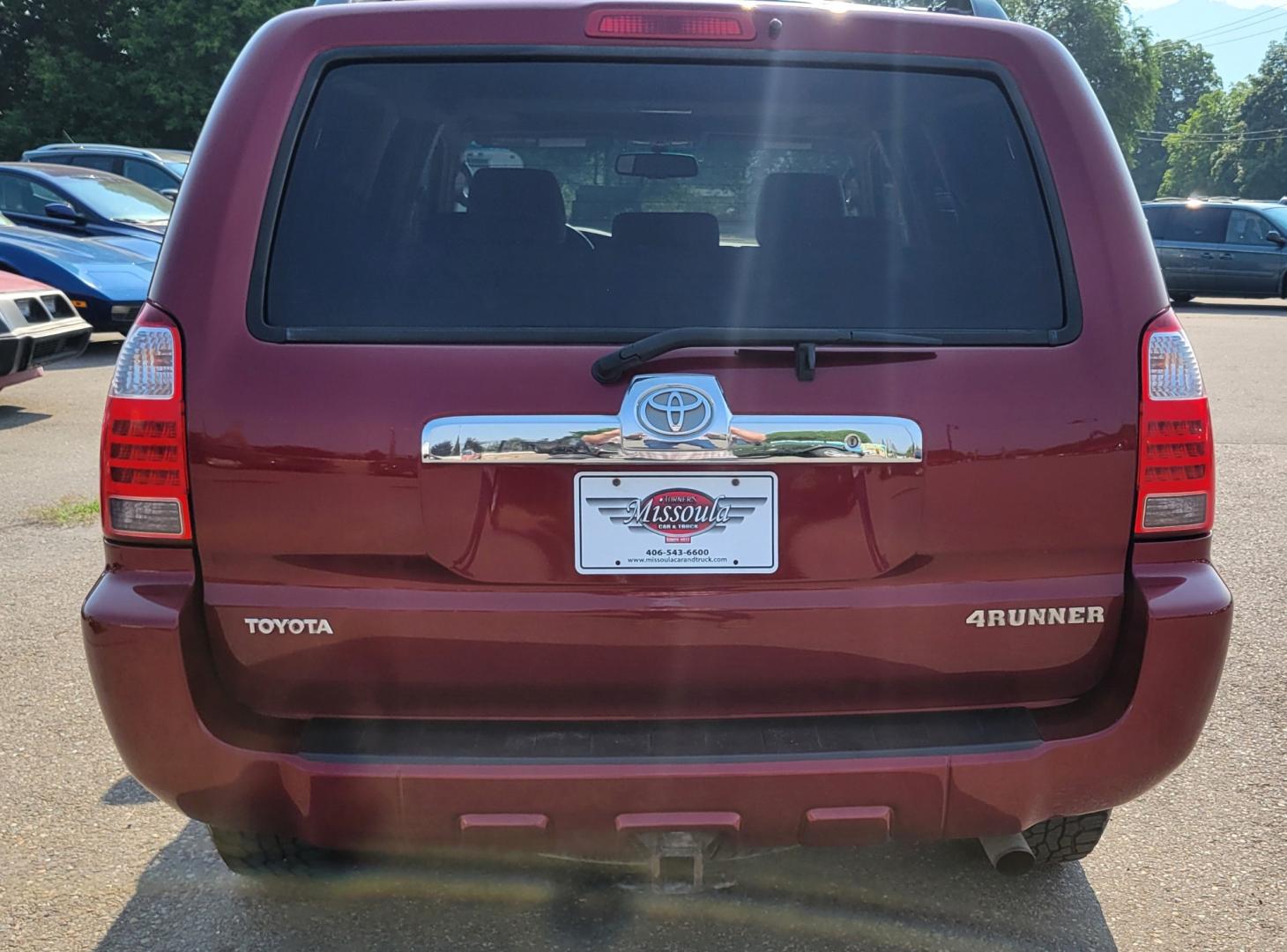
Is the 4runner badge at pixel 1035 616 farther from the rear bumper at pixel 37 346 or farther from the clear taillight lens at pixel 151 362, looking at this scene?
the rear bumper at pixel 37 346

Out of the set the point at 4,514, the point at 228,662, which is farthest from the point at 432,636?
the point at 4,514

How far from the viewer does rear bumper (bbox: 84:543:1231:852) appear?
2.06 metres

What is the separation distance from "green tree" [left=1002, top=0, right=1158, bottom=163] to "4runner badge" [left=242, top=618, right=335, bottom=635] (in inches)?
2933

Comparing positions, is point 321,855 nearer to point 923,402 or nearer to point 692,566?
point 692,566

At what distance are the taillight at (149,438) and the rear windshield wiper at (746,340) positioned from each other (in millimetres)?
728

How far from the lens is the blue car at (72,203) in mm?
11805

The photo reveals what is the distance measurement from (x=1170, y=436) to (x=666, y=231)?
0.98 metres

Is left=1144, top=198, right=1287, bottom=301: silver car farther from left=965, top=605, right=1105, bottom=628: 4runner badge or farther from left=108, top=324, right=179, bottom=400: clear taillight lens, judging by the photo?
left=108, top=324, right=179, bottom=400: clear taillight lens

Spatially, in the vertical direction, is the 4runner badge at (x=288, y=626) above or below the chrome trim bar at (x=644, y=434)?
below

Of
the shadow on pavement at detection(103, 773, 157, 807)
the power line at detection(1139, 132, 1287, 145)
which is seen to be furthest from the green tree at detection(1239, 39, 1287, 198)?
the shadow on pavement at detection(103, 773, 157, 807)

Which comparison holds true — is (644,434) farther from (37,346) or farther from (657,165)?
(37,346)

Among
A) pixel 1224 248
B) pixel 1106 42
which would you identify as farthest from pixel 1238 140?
pixel 1224 248

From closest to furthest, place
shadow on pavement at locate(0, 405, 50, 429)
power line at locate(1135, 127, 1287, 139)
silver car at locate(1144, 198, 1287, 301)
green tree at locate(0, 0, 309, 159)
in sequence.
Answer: shadow on pavement at locate(0, 405, 50, 429) → silver car at locate(1144, 198, 1287, 301) → green tree at locate(0, 0, 309, 159) → power line at locate(1135, 127, 1287, 139)

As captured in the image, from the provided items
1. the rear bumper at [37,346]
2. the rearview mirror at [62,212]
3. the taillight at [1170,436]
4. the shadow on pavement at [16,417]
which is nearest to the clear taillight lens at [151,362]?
the taillight at [1170,436]
